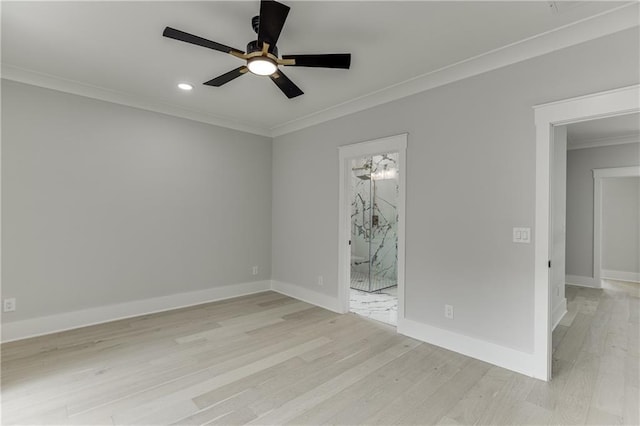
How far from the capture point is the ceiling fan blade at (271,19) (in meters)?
1.61

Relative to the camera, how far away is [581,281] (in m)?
5.50

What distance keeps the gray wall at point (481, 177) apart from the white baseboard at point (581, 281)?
4.34 m

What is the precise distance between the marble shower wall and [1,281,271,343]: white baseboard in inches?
81.4

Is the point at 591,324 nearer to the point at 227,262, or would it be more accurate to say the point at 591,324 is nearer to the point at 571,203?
the point at 571,203

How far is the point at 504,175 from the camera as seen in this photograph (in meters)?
2.58

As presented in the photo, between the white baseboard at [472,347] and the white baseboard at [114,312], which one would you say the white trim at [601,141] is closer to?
the white baseboard at [472,347]

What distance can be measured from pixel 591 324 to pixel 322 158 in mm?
3833

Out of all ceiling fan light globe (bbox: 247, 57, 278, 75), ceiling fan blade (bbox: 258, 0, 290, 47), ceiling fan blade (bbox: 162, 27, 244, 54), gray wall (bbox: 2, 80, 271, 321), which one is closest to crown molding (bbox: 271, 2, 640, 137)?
ceiling fan light globe (bbox: 247, 57, 278, 75)

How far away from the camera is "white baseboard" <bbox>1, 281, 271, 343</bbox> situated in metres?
3.03

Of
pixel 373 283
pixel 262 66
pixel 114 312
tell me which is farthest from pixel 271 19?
pixel 373 283

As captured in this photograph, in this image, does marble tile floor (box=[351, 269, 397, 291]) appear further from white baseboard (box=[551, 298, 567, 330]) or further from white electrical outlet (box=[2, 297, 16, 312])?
white electrical outlet (box=[2, 297, 16, 312])

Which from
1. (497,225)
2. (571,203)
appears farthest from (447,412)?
(571,203)

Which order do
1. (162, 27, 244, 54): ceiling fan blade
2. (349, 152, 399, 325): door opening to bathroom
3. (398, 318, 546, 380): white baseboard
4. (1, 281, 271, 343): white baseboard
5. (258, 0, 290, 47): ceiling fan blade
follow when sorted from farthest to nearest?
(349, 152, 399, 325): door opening to bathroom, (1, 281, 271, 343): white baseboard, (398, 318, 546, 380): white baseboard, (162, 27, 244, 54): ceiling fan blade, (258, 0, 290, 47): ceiling fan blade

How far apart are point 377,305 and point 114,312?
338 centimetres
